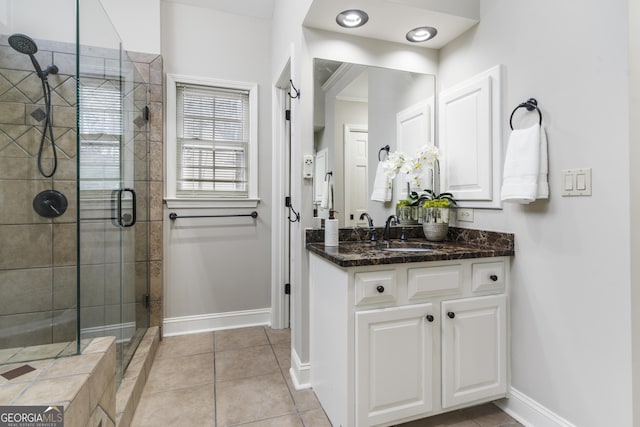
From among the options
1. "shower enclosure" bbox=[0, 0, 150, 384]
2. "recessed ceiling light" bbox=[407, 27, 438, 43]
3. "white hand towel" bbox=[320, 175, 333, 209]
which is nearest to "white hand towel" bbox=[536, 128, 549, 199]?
"recessed ceiling light" bbox=[407, 27, 438, 43]

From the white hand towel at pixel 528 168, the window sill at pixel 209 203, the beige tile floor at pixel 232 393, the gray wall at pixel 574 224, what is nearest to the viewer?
the gray wall at pixel 574 224

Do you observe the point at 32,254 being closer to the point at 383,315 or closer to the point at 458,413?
the point at 383,315

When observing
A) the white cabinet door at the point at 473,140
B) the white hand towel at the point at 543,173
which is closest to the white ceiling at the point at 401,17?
the white cabinet door at the point at 473,140

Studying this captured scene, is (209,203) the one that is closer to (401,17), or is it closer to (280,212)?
(280,212)

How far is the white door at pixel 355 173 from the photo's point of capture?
2.08 metres

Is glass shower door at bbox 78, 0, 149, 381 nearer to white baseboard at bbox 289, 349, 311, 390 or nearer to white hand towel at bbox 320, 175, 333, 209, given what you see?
white baseboard at bbox 289, 349, 311, 390

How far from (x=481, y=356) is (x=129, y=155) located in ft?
8.29

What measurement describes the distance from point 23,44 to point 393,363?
2.73 meters

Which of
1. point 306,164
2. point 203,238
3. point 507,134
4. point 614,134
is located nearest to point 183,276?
point 203,238

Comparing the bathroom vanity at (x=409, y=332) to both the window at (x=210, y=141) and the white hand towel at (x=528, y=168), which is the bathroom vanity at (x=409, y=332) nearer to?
the white hand towel at (x=528, y=168)

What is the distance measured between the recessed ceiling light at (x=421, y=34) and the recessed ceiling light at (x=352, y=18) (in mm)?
360

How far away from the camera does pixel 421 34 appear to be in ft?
6.59

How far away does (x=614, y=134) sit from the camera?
48.2 inches

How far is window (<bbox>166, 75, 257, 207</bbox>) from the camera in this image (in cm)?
267
